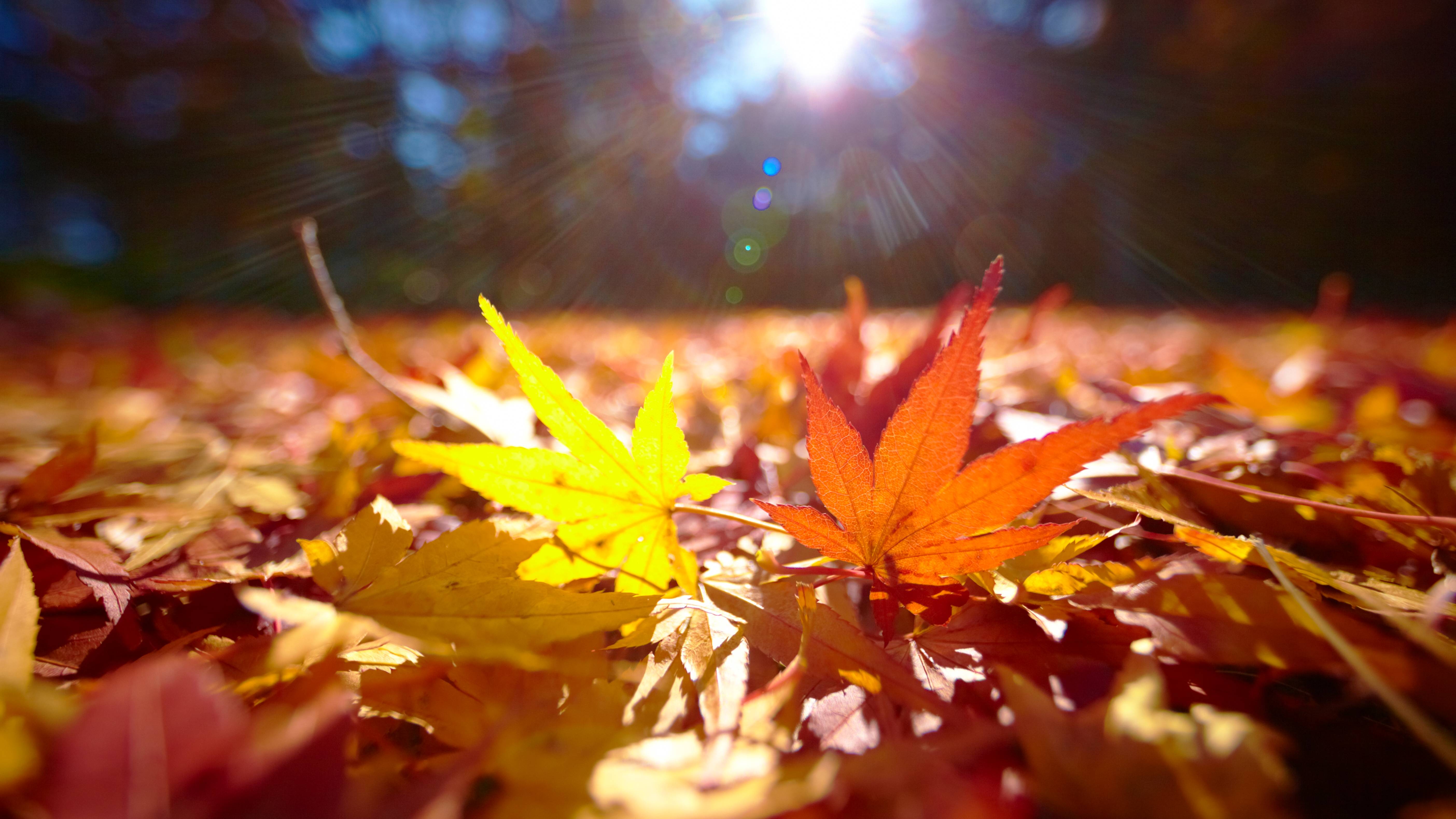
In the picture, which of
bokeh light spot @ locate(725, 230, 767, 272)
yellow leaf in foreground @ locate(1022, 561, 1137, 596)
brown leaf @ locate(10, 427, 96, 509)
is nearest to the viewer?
yellow leaf in foreground @ locate(1022, 561, 1137, 596)

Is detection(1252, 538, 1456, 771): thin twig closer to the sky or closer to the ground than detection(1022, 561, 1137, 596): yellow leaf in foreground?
closer to the ground

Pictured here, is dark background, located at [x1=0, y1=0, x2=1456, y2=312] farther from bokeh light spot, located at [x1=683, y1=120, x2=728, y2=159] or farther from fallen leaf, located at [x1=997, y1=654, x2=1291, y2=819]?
fallen leaf, located at [x1=997, y1=654, x2=1291, y2=819]

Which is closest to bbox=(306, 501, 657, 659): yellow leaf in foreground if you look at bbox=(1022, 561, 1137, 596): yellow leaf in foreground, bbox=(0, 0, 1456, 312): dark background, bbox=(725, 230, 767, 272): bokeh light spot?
bbox=(1022, 561, 1137, 596): yellow leaf in foreground

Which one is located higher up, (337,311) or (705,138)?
(705,138)

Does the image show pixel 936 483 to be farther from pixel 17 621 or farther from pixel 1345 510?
pixel 17 621

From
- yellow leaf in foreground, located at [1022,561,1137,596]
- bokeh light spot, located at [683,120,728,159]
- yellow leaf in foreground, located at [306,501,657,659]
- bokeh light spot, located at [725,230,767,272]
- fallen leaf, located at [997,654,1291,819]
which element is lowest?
fallen leaf, located at [997,654,1291,819]

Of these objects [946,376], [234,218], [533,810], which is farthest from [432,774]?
[234,218]

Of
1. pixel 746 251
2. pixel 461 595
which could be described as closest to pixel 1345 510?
pixel 461 595
